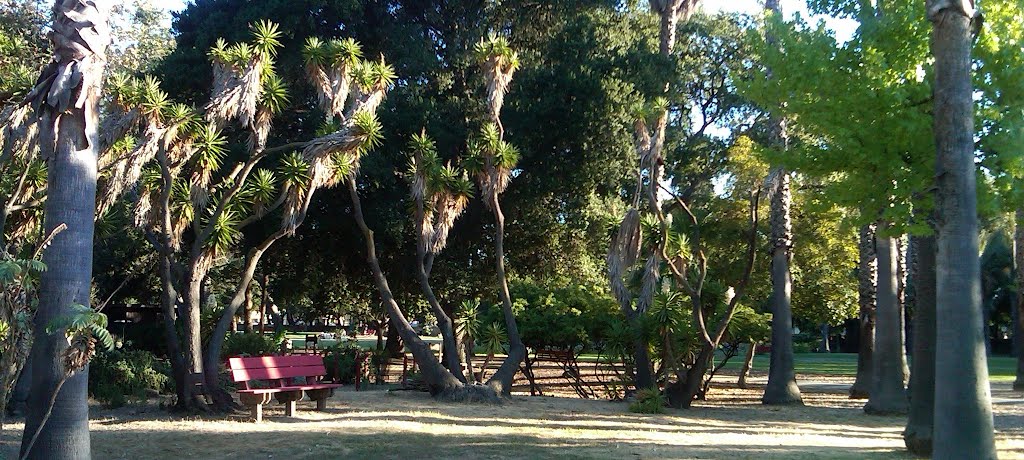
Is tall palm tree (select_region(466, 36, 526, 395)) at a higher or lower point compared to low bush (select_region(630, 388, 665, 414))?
higher

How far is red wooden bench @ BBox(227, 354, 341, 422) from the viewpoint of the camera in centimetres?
1348

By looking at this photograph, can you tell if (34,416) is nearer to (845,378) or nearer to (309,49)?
(309,49)

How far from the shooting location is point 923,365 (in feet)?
37.4

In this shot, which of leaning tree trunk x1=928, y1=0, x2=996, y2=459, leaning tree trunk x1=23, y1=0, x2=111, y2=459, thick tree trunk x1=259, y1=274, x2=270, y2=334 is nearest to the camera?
leaning tree trunk x1=23, y1=0, x2=111, y2=459

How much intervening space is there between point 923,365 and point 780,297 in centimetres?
878

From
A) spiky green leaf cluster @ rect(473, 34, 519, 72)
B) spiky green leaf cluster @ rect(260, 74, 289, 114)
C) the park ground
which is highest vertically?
spiky green leaf cluster @ rect(473, 34, 519, 72)

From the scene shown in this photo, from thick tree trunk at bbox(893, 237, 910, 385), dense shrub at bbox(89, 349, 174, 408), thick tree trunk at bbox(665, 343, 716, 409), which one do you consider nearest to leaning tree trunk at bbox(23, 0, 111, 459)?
dense shrub at bbox(89, 349, 174, 408)

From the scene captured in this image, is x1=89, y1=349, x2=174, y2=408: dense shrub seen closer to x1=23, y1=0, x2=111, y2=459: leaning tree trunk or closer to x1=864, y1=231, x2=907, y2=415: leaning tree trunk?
x1=23, y1=0, x2=111, y2=459: leaning tree trunk

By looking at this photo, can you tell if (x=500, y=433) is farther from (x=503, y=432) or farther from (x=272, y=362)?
(x=272, y=362)

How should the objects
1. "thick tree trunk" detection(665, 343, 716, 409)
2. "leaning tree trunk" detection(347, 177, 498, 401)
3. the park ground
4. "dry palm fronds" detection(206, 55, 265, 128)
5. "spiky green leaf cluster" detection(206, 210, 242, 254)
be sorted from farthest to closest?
"thick tree trunk" detection(665, 343, 716, 409)
"leaning tree trunk" detection(347, 177, 498, 401)
"spiky green leaf cluster" detection(206, 210, 242, 254)
"dry palm fronds" detection(206, 55, 265, 128)
the park ground

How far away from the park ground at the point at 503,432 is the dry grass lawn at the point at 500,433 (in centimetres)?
2

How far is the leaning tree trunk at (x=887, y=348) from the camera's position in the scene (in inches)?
705

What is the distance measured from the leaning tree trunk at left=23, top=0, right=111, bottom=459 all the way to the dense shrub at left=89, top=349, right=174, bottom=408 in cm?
880

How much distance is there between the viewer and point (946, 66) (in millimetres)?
9414
